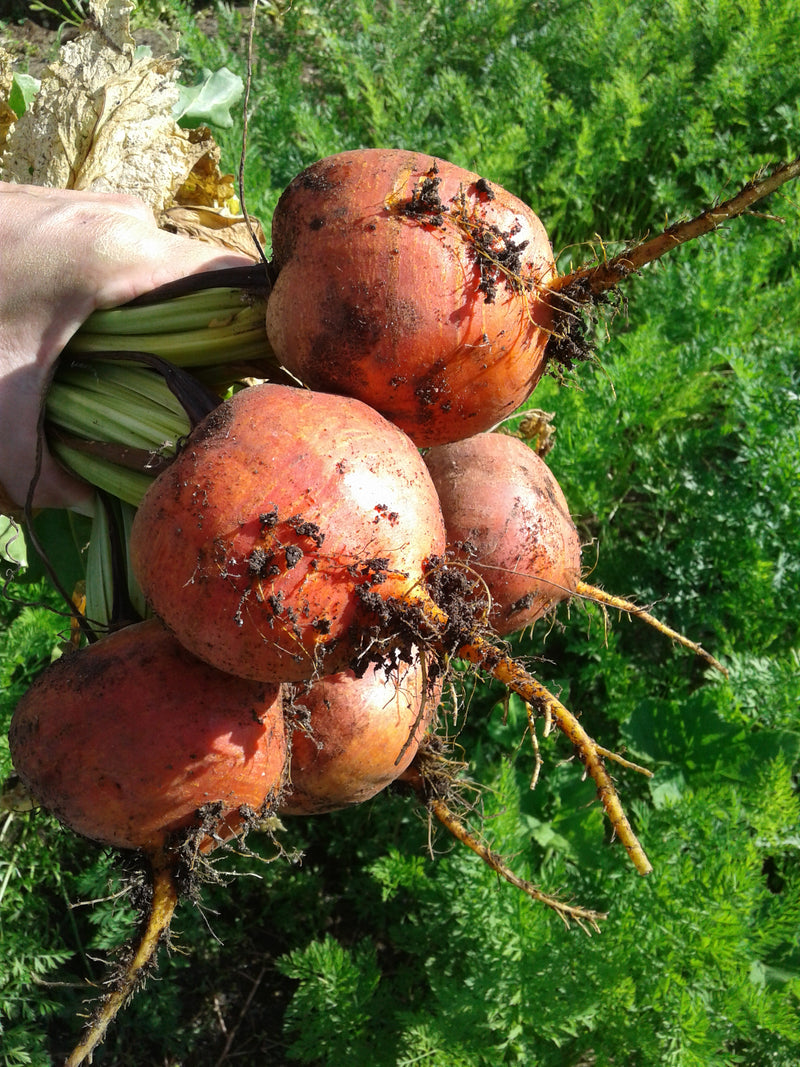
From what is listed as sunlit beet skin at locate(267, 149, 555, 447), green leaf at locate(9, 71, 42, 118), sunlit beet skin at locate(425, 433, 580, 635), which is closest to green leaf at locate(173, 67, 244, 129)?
green leaf at locate(9, 71, 42, 118)

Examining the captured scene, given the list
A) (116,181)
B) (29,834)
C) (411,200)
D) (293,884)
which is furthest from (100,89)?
(293,884)

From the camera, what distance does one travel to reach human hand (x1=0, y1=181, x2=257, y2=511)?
1.80m

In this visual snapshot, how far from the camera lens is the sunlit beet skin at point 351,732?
173 cm

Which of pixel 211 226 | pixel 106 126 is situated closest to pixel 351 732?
pixel 211 226

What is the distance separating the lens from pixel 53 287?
1813mm

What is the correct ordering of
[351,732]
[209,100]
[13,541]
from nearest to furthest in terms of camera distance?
[351,732] < [13,541] < [209,100]

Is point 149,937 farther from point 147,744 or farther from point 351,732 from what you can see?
point 351,732

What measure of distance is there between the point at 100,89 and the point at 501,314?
1504mm

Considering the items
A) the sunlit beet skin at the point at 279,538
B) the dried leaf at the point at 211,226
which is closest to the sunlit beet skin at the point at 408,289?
the sunlit beet skin at the point at 279,538

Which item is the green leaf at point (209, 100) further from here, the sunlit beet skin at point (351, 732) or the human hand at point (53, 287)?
the sunlit beet skin at point (351, 732)

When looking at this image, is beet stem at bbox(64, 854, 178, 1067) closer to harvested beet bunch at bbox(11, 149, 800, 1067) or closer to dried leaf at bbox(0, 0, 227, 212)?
harvested beet bunch at bbox(11, 149, 800, 1067)

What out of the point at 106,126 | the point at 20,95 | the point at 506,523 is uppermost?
the point at 106,126

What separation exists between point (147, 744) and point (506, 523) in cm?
87

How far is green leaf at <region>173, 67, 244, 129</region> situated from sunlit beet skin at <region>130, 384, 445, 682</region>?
206 centimetres
